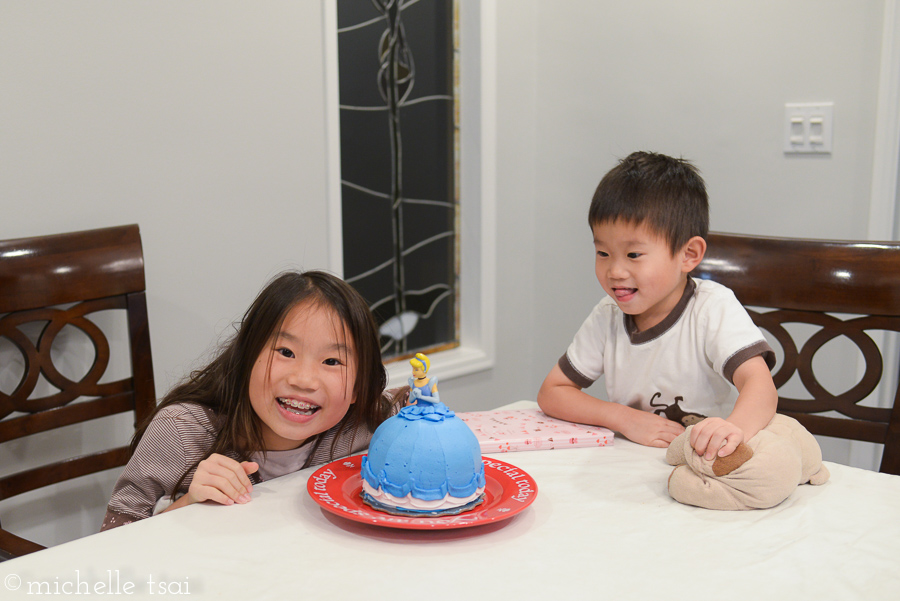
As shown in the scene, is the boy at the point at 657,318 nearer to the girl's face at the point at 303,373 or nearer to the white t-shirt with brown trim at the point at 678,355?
the white t-shirt with brown trim at the point at 678,355

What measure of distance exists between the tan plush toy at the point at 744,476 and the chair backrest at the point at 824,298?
1.57 feet

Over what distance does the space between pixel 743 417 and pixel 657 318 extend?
31cm

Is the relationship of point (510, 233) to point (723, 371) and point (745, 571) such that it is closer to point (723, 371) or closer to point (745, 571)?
point (723, 371)

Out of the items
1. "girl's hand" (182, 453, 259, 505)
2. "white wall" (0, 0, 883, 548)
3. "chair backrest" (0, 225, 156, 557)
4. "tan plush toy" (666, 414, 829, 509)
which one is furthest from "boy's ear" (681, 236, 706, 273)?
"white wall" (0, 0, 883, 548)

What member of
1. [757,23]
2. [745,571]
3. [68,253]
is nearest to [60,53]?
[68,253]

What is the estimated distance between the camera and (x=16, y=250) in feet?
4.58

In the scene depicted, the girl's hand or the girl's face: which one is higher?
the girl's face

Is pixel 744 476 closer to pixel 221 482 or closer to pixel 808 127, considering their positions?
pixel 221 482

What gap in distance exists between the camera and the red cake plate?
83 centimetres

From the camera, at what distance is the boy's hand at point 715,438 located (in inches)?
37.4

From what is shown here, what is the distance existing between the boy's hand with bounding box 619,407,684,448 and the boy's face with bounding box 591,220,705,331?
182 mm

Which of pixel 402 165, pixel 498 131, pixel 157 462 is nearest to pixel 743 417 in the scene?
pixel 157 462

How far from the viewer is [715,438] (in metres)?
0.95

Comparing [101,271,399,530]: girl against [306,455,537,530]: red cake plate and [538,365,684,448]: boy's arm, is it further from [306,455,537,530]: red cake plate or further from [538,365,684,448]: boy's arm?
[538,365,684,448]: boy's arm
